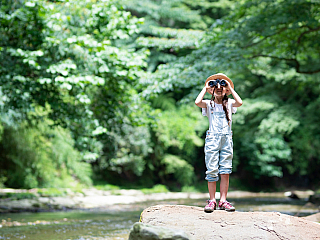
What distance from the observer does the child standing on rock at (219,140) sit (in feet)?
13.1

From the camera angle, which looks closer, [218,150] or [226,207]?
[226,207]

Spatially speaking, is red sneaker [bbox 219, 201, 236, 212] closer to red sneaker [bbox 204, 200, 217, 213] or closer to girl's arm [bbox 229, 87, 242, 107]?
red sneaker [bbox 204, 200, 217, 213]

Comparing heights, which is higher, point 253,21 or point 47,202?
point 253,21

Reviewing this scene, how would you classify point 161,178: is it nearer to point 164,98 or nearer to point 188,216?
point 164,98

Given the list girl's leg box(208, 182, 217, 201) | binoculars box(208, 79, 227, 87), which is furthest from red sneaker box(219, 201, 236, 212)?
binoculars box(208, 79, 227, 87)

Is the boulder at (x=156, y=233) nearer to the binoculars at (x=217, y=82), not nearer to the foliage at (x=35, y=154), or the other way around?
the binoculars at (x=217, y=82)

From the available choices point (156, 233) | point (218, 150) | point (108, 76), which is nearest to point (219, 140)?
point (218, 150)

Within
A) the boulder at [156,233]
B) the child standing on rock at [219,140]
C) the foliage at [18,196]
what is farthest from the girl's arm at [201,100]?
the foliage at [18,196]

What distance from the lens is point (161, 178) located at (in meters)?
19.7

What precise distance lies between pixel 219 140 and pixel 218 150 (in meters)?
0.12

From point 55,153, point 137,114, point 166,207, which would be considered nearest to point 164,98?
point 55,153

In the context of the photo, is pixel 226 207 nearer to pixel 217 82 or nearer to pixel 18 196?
pixel 217 82

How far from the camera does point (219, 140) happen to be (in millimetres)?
4012

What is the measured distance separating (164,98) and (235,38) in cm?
1057
